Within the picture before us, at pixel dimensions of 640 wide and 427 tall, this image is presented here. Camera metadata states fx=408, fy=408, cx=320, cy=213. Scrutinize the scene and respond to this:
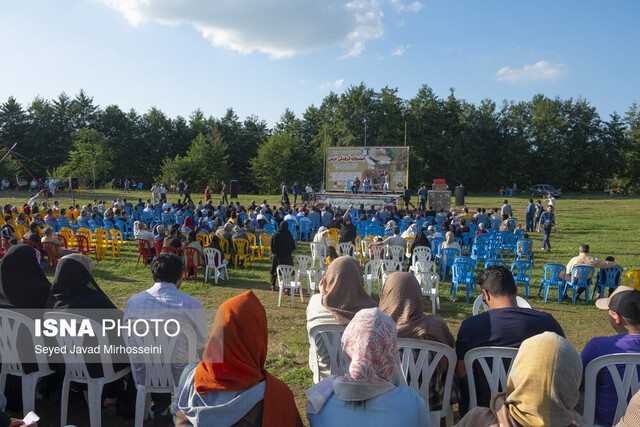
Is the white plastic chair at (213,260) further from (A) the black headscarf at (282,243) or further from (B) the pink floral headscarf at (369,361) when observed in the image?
(B) the pink floral headscarf at (369,361)

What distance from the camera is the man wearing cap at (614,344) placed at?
227 cm

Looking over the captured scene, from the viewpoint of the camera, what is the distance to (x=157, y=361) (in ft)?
9.37

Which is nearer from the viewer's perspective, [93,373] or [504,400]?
[504,400]

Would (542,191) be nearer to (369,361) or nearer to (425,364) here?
(425,364)

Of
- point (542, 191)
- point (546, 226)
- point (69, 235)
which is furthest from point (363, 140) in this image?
point (69, 235)

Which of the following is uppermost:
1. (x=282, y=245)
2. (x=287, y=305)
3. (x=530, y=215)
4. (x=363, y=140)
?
(x=363, y=140)

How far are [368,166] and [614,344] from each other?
89.4 ft

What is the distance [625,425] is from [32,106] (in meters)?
53.8

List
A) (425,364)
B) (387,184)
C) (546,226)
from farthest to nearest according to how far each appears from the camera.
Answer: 1. (387,184)
2. (546,226)
3. (425,364)

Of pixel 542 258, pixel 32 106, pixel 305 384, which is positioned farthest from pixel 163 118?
pixel 305 384

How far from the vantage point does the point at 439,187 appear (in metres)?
22.5

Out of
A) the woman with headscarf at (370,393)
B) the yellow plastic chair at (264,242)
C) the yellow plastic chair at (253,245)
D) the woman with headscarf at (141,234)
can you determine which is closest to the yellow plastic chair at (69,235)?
the woman with headscarf at (141,234)

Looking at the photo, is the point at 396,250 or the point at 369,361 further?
the point at 396,250

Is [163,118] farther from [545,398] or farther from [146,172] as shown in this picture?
[545,398]
